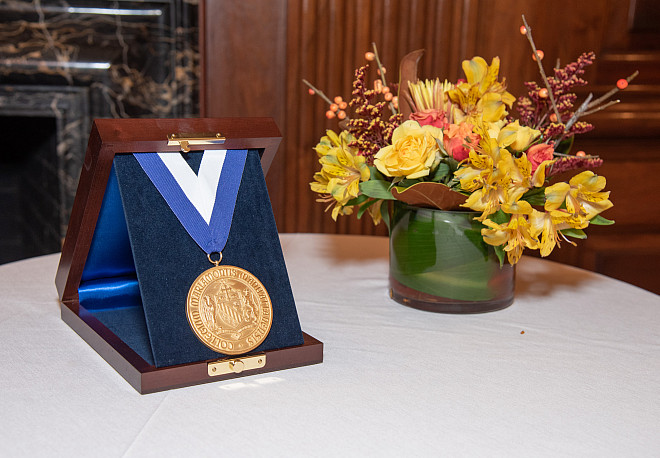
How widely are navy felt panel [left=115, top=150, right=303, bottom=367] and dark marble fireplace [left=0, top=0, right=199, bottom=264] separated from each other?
1360 millimetres

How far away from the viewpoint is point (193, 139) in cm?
82

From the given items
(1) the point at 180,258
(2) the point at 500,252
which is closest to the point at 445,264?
(2) the point at 500,252

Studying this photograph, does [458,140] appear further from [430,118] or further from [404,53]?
[404,53]

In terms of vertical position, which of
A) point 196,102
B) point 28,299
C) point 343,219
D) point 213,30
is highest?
point 213,30

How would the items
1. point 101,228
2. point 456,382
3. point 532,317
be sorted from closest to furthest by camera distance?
point 456,382, point 101,228, point 532,317

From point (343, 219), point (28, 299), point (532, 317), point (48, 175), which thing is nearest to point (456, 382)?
point (532, 317)

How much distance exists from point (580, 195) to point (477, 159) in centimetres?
16

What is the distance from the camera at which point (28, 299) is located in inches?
40.7

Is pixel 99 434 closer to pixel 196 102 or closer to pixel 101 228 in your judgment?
pixel 101 228

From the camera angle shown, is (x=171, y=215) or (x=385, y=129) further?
(x=385, y=129)

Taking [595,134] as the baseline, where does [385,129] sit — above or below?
above

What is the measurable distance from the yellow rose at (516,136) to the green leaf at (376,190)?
0.57ft

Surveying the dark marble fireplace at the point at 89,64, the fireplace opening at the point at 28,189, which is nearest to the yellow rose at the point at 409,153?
the dark marble fireplace at the point at 89,64

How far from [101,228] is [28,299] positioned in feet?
0.78
